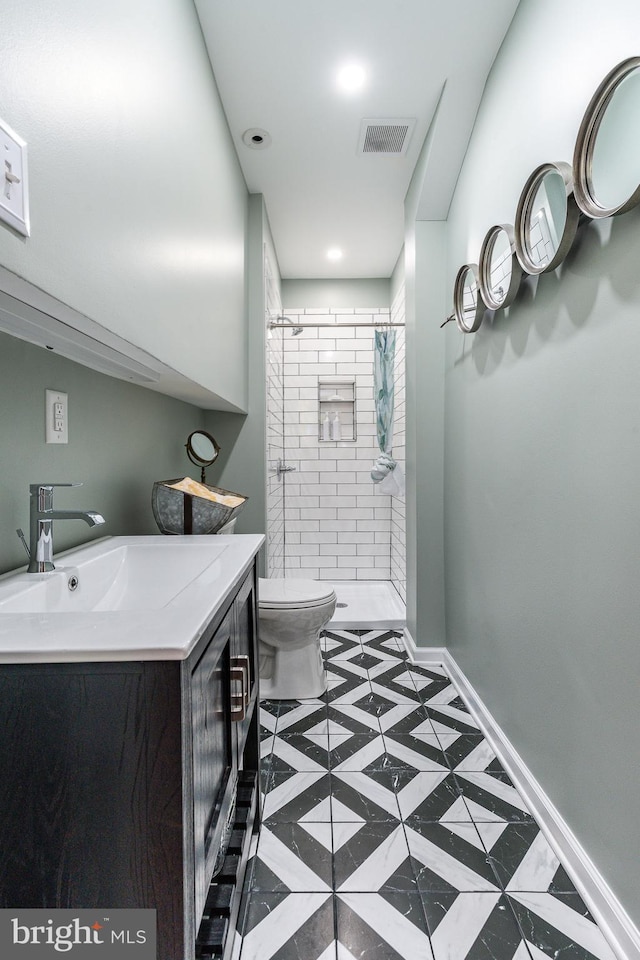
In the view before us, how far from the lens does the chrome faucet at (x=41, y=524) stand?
105cm

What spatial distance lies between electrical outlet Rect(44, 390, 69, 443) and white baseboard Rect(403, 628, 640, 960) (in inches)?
64.9

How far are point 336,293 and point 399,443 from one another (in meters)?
1.54

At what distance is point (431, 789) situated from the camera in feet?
5.46

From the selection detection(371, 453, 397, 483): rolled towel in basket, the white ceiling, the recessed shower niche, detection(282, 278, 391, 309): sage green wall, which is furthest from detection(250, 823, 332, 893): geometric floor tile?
detection(282, 278, 391, 309): sage green wall

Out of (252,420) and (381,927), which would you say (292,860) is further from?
(252,420)

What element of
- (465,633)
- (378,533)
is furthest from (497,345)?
(378,533)

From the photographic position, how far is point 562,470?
4.54ft

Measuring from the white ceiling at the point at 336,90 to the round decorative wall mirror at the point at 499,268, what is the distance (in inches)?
28.6

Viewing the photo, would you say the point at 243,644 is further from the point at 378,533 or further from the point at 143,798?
the point at 378,533

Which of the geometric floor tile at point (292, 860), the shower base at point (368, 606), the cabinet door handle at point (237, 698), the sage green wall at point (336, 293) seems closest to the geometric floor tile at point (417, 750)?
the geometric floor tile at point (292, 860)

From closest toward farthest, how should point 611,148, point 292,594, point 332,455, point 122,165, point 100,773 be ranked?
point 100,773 → point 122,165 → point 611,148 → point 292,594 → point 332,455

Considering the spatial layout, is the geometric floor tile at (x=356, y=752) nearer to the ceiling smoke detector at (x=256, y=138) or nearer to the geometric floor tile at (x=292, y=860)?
the geometric floor tile at (x=292, y=860)

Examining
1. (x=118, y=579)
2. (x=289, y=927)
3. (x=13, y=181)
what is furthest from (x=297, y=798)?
(x=13, y=181)

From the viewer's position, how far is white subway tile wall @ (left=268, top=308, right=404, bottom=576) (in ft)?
13.6
